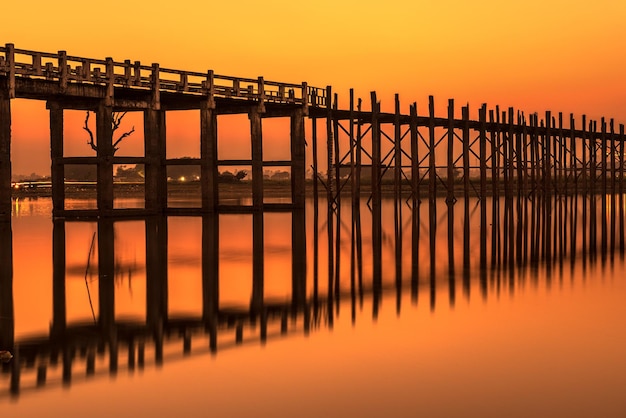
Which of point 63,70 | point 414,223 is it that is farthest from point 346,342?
point 414,223

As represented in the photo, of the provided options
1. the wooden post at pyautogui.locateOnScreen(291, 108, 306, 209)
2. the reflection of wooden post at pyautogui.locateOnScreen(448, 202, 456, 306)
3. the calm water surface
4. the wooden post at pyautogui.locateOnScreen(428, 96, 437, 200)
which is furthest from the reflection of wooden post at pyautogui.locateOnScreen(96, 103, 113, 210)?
the wooden post at pyautogui.locateOnScreen(428, 96, 437, 200)

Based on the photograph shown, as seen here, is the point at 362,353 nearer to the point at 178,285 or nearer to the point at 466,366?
the point at 466,366

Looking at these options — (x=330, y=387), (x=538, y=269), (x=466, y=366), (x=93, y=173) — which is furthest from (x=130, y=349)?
(x=93, y=173)

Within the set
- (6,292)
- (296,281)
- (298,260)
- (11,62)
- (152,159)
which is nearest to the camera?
(6,292)

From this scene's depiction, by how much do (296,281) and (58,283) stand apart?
154 inches

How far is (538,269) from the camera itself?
17797 millimetres

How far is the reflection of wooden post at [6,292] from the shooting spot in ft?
35.6

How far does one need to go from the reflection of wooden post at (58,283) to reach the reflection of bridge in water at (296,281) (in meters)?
0.02

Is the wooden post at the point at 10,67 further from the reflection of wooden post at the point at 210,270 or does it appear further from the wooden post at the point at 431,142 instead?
the wooden post at the point at 431,142

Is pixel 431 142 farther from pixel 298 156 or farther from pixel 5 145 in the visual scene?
pixel 5 145

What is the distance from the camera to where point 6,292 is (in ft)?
48.4

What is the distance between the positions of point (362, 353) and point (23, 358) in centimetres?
336

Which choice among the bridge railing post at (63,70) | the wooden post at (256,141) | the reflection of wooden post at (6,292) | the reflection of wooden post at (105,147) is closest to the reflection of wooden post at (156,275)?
the reflection of wooden post at (6,292)

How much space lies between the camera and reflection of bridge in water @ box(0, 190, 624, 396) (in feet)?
32.7
